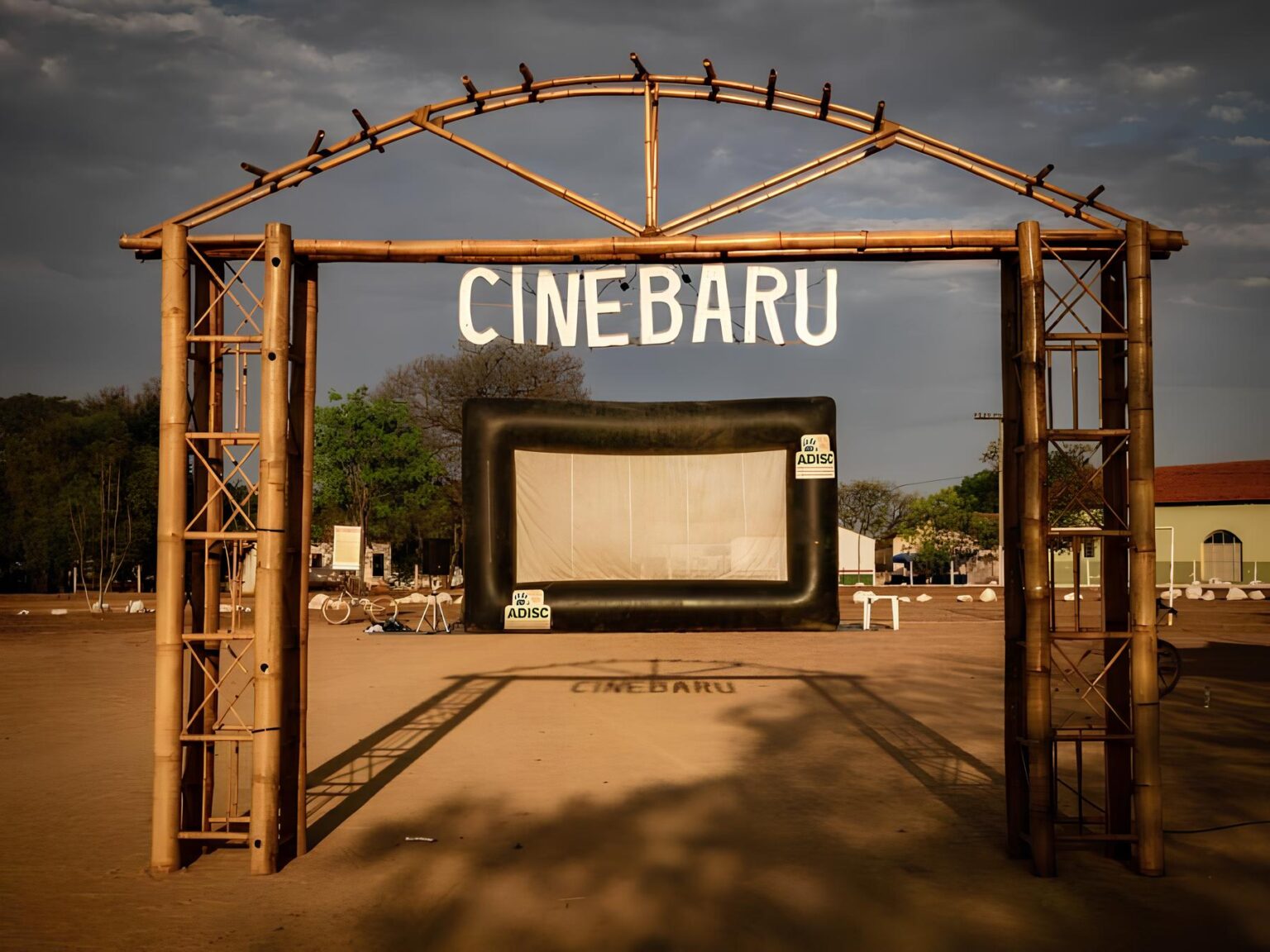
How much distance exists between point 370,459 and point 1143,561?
43.0 metres

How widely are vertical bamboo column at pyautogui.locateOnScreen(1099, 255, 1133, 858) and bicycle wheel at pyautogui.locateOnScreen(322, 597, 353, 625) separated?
26.8 m

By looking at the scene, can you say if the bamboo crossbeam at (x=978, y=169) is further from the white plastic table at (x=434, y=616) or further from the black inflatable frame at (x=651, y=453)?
the white plastic table at (x=434, y=616)

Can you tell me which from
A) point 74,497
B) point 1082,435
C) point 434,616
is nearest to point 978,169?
point 1082,435

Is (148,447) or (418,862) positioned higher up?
(148,447)

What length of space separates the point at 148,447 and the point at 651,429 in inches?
1951

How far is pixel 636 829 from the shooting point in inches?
339

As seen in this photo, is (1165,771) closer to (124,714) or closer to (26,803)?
(26,803)

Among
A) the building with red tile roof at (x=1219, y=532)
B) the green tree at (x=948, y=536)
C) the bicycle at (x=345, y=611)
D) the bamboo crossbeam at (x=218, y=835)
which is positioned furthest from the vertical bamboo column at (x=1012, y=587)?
the green tree at (x=948, y=536)

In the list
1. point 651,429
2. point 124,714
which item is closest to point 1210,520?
point 651,429

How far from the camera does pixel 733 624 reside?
12984 millimetres

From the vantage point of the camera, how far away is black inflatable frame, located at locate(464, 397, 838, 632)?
513 inches

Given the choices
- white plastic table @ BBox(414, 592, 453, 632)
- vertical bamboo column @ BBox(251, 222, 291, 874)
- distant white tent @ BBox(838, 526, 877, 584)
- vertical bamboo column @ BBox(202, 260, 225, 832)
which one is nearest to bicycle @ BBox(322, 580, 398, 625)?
white plastic table @ BBox(414, 592, 453, 632)

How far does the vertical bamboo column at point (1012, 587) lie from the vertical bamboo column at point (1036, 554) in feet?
0.42

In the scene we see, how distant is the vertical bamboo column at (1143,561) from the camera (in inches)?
291
